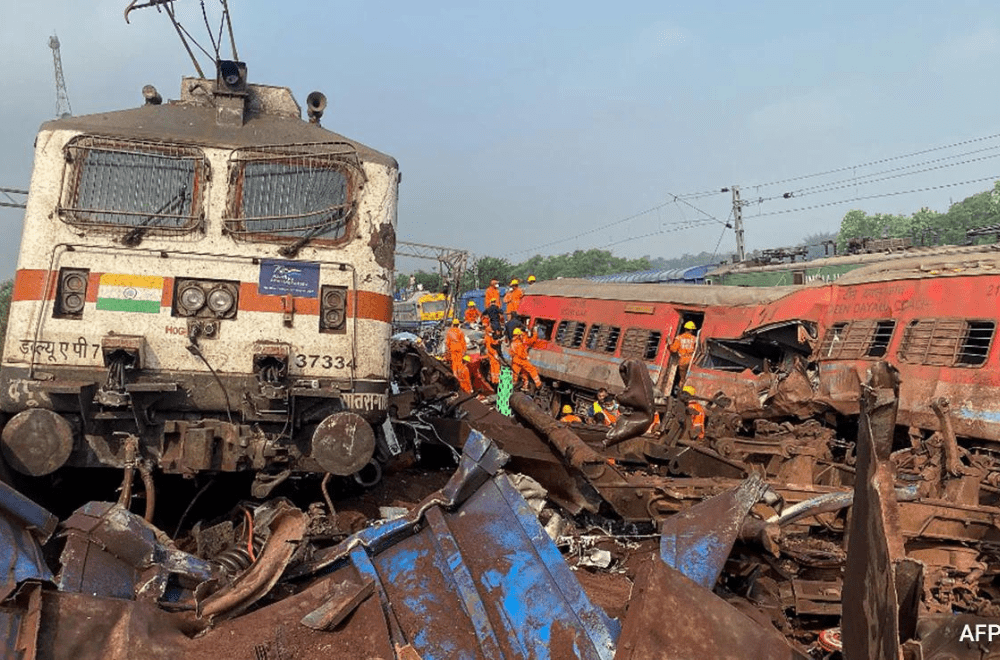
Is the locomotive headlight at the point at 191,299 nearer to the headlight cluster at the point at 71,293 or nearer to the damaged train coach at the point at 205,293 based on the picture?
the damaged train coach at the point at 205,293

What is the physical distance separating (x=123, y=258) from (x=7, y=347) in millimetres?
938

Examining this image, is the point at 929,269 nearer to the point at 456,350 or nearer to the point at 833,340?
the point at 833,340

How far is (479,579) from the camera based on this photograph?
367 centimetres

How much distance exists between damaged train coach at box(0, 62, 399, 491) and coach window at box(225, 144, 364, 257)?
0.01m

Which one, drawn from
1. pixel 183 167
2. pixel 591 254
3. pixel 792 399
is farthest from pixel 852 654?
pixel 591 254

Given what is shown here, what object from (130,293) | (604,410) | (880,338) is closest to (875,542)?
(130,293)

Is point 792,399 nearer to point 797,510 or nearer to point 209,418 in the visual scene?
point 797,510

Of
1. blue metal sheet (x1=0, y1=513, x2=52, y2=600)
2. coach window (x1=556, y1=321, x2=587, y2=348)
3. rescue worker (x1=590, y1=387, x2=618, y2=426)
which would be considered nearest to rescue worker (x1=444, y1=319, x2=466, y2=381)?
rescue worker (x1=590, y1=387, x2=618, y2=426)

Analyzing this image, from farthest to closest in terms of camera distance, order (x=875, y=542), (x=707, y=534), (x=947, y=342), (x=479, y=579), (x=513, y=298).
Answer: (x=513, y=298), (x=947, y=342), (x=707, y=534), (x=479, y=579), (x=875, y=542)

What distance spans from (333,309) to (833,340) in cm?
834

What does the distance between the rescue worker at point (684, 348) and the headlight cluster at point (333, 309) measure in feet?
32.3

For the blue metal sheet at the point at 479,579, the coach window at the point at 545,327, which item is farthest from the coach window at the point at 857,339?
the coach window at the point at 545,327

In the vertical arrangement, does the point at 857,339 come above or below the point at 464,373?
above

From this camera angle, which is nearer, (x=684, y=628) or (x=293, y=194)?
(x=684, y=628)
